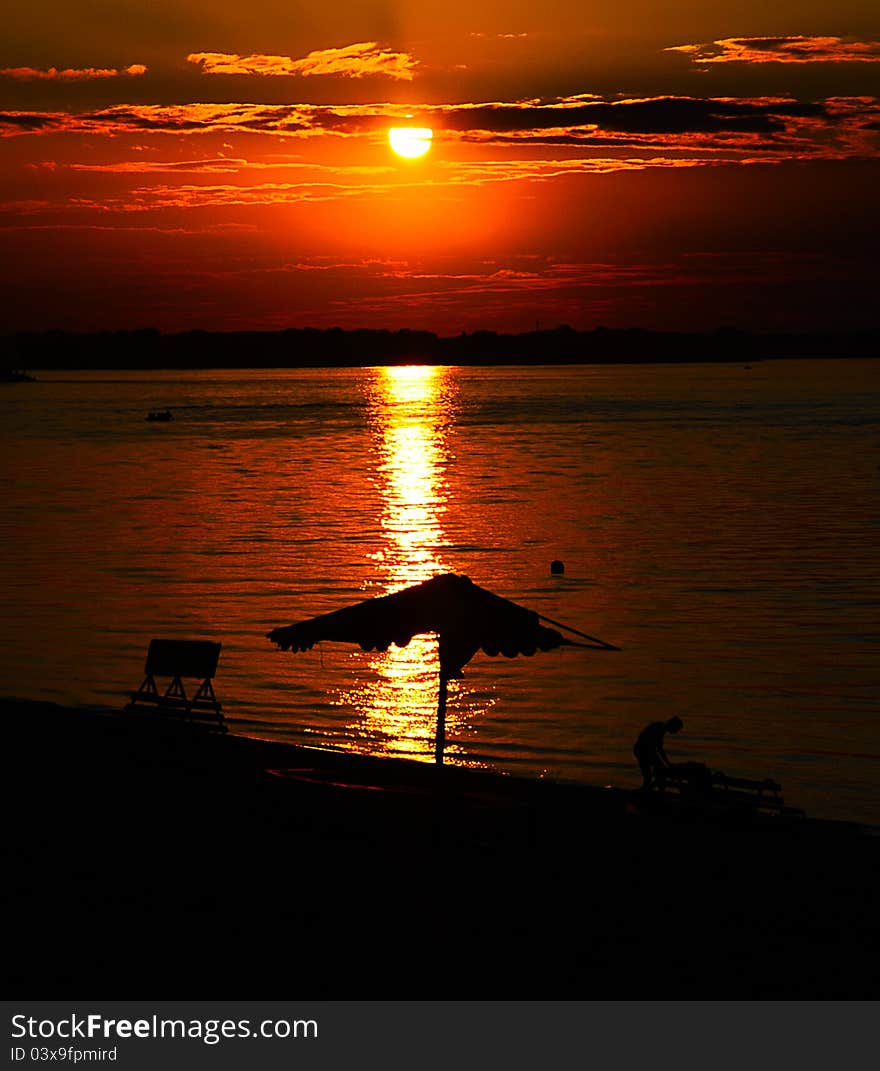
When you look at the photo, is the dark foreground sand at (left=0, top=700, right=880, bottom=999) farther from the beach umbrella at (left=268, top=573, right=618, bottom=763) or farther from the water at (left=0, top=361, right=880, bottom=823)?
the water at (left=0, top=361, right=880, bottom=823)

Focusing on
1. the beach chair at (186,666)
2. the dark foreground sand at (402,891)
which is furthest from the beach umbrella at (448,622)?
the beach chair at (186,666)

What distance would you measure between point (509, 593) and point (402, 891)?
1222 inches

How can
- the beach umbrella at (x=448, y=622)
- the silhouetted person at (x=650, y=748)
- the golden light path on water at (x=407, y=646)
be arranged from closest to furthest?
the beach umbrella at (x=448, y=622) < the silhouetted person at (x=650, y=748) < the golden light path on water at (x=407, y=646)

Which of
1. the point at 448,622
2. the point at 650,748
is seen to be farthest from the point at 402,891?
the point at 650,748

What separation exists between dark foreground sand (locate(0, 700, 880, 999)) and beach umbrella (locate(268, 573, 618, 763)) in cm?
189

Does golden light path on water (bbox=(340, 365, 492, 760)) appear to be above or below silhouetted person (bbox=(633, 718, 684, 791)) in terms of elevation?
above

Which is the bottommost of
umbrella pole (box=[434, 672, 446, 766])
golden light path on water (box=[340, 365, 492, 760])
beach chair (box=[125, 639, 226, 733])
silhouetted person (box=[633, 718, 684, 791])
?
silhouetted person (box=[633, 718, 684, 791])

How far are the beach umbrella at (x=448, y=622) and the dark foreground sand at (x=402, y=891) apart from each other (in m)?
1.89

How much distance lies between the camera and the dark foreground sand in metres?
11.8

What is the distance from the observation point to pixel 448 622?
55.9 ft

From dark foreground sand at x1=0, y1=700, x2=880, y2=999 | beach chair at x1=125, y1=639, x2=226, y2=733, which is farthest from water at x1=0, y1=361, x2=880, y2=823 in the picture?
dark foreground sand at x1=0, y1=700, x2=880, y2=999

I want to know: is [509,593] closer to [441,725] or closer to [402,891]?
[441,725]

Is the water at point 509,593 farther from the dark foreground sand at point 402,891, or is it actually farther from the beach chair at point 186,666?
the dark foreground sand at point 402,891

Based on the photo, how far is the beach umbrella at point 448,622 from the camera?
17094 millimetres
